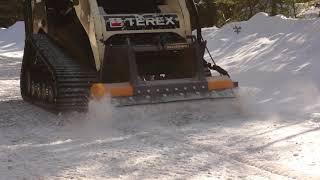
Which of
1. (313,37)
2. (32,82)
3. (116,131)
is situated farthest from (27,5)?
(313,37)

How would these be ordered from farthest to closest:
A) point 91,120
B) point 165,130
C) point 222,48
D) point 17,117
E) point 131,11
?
point 222,48 < point 131,11 < point 17,117 < point 91,120 < point 165,130

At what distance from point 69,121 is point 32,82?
2154mm

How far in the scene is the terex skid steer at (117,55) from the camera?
291 inches

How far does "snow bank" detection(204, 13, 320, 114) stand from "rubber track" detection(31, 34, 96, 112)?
7.95 feet

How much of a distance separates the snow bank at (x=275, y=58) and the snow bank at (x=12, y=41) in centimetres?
768

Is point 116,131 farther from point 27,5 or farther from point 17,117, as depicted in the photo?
point 27,5

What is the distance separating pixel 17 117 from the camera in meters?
7.75

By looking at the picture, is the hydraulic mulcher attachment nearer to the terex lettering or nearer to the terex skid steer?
the terex skid steer

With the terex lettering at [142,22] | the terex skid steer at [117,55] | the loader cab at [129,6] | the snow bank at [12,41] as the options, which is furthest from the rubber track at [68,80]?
the snow bank at [12,41]

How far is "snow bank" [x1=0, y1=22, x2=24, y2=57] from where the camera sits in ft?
66.6

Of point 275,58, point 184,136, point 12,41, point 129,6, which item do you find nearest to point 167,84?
point 184,136

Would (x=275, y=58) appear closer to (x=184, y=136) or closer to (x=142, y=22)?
(x=142, y=22)

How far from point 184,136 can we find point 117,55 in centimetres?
184

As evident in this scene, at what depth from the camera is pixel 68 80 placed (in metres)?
7.53
